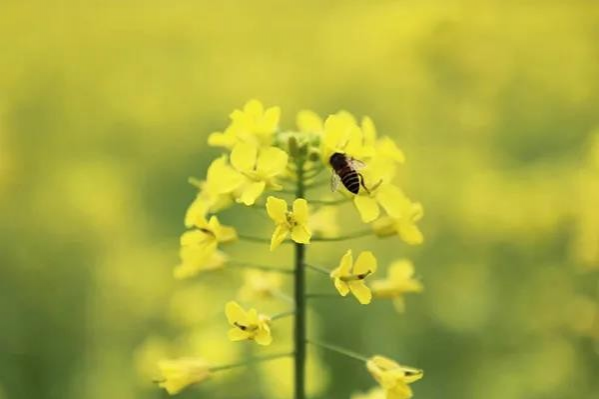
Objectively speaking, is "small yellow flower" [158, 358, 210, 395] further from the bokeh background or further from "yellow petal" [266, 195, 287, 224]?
the bokeh background

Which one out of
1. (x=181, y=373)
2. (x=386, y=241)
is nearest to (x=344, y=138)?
(x=181, y=373)

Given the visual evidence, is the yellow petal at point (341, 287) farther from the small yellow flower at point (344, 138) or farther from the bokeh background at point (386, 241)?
the bokeh background at point (386, 241)

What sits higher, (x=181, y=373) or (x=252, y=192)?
(x=252, y=192)

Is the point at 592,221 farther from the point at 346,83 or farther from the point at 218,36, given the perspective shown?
the point at 218,36

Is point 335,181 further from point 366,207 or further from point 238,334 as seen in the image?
point 238,334

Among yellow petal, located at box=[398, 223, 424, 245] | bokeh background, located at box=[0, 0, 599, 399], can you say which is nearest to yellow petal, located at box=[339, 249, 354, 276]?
yellow petal, located at box=[398, 223, 424, 245]

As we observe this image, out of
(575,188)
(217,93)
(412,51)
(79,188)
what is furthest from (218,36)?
(575,188)
